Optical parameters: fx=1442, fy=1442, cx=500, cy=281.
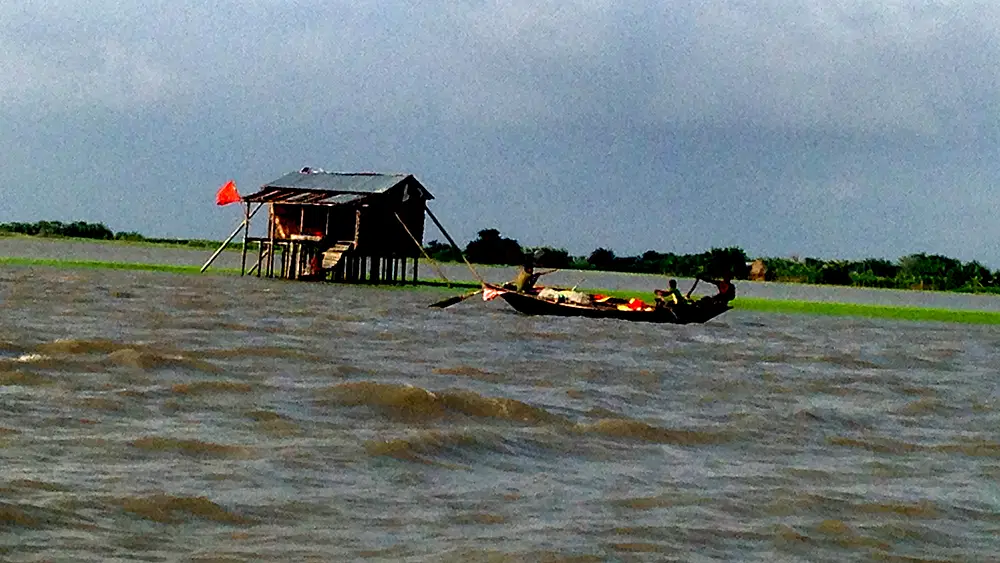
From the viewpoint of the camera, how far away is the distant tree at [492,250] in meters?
60.9

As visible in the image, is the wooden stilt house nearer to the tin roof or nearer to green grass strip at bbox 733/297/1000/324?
the tin roof

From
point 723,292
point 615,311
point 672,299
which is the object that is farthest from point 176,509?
point 723,292

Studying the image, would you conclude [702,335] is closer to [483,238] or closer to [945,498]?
[945,498]

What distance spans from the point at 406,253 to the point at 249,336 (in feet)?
68.7

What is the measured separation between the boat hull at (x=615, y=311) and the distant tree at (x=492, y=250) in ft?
111

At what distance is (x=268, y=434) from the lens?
31.1ft

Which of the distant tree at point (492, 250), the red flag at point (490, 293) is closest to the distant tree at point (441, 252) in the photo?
the distant tree at point (492, 250)

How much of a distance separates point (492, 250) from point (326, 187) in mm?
24965

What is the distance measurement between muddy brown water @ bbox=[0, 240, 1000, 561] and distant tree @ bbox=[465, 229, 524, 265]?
137 feet

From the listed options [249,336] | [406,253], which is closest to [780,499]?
[249,336]

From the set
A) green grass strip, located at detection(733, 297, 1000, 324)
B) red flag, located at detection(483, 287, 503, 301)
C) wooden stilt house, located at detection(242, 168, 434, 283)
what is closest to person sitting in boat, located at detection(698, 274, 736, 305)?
red flag, located at detection(483, 287, 503, 301)

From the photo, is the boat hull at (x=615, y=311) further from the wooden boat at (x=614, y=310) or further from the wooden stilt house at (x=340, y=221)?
the wooden stilt house at (x=340, y=221)

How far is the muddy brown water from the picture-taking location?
7008 millimetres

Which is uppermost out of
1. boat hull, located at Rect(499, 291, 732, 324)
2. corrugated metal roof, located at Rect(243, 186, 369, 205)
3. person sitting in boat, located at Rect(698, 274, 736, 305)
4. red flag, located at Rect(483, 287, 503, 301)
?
corrugated metal roof, located at Rect(243, 186, 369, 205)
